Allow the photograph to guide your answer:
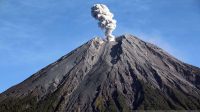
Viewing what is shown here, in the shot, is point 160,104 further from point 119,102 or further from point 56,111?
point 56,111

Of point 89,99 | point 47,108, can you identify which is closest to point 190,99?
point 89,99

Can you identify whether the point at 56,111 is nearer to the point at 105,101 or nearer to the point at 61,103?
the point at 61,103

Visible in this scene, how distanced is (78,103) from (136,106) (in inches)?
816

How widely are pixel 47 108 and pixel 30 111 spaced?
669 centimetres

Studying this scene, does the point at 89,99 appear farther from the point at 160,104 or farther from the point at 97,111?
the point at 160,104

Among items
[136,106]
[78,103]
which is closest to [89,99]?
[78,103]

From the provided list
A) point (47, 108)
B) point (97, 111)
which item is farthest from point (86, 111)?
point (47, 108)

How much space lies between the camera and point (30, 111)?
199625mm

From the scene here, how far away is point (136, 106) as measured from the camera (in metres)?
193

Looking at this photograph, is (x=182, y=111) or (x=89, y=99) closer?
(x=182, y=111)

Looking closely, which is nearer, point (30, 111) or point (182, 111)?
point (182, 111)

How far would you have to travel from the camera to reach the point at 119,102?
642 ft

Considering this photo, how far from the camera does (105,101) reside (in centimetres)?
19888

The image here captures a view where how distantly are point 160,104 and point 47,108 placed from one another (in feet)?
134
